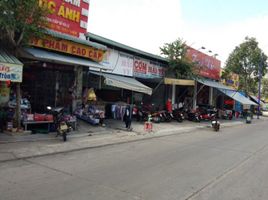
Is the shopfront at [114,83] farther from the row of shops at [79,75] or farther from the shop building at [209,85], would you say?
the shop building at [209,85]

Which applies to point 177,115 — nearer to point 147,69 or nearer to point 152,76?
point 152,76

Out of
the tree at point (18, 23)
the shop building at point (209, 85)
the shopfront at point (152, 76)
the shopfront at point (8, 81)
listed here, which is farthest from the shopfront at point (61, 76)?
the shop building at point (209, 85)

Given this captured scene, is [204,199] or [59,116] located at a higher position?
[59,116]

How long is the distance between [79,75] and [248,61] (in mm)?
35182

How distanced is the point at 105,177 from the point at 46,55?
6.69 metres

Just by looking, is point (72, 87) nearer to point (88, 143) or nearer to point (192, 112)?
point (88, 143)

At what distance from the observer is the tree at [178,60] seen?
74.4 ft

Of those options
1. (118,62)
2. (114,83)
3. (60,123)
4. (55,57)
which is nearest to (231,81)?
(118,62)

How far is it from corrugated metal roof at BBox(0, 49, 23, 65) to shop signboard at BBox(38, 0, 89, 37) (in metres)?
2.35

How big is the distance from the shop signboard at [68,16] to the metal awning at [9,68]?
2.66 metres

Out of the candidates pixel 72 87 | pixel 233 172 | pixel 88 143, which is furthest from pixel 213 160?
pixel 72 87

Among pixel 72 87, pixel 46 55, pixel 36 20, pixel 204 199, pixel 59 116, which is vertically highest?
pixel 36 20

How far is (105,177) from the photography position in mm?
6652

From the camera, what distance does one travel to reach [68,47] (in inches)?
513
